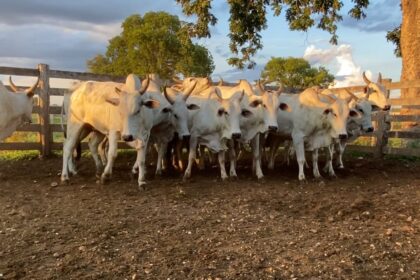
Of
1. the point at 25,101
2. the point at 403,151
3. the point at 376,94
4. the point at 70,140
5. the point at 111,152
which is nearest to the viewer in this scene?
the point at 111,152

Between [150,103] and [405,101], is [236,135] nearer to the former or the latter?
[150,103]

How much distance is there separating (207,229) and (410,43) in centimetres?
1009

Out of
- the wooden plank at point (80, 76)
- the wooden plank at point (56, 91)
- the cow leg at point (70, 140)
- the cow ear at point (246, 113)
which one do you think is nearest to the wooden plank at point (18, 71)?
the wooden plank at point (80, 76)

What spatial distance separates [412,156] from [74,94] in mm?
7461

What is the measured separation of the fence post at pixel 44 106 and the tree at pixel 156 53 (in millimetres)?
21350

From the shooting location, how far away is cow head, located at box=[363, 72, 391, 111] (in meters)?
11.6

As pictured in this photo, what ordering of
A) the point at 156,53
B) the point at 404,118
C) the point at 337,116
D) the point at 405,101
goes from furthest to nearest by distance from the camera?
the point at 156,53 < the point at 404,118 < the point at 405,101 < the point at 337,116

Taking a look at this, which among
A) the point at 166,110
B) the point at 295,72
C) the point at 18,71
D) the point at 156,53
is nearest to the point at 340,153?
the point at 166,110

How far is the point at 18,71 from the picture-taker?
10.2 meters

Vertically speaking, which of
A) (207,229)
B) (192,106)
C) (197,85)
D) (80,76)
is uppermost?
(80,76)

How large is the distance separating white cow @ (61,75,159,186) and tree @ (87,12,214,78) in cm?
2312

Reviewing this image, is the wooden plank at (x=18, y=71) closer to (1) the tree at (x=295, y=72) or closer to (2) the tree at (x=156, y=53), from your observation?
(2) the tree at (x=156, y=53)

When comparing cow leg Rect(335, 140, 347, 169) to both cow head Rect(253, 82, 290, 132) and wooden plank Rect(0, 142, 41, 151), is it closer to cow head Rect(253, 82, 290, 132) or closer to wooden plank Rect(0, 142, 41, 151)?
cow head Rect(253, 82, 290, 132)

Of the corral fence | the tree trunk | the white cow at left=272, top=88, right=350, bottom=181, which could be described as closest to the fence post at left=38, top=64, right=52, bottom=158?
the corral fence
